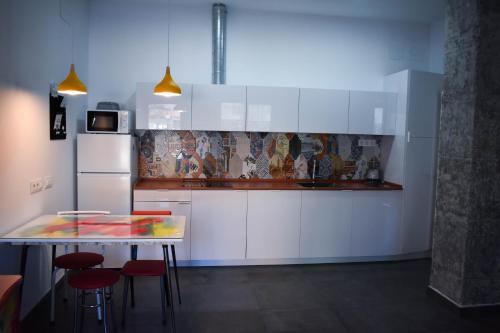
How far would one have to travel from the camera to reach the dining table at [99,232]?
2.48m

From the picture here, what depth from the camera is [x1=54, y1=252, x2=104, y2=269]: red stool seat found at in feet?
9.29

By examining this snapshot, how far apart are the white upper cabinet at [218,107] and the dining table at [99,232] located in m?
1.53

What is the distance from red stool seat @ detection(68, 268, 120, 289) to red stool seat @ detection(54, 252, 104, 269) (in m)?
0.25

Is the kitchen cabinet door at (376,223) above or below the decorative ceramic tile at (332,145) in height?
below

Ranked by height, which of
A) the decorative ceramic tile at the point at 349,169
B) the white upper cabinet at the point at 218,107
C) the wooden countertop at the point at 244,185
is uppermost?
the white upper cabinet at the point at 218,107

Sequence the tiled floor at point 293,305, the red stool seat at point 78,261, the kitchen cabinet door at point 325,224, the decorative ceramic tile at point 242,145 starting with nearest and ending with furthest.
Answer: the red stool seat at point 78,261
the tiled floor at point 293,305
the kitchen cabinet door at point 325,224
the decorative ceramic tile at point 242,145

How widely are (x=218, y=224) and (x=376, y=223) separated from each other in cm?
191

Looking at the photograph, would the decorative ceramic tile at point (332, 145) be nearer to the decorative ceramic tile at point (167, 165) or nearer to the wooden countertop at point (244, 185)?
the wooden countertop at point (244, 185)

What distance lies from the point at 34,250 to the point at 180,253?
1510 mm

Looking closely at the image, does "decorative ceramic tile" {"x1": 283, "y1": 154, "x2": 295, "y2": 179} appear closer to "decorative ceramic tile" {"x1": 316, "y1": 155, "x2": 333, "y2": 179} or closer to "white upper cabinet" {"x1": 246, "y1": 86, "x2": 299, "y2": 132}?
"decorative ceramic tile" {"x1": 316, "y1": 155, "x2": 333, "y2": 179}

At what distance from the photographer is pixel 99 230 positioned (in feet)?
8.83

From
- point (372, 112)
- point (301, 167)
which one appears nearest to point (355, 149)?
point (372, 112)

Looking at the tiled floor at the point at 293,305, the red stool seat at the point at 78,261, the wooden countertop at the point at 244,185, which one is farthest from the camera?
the wooden countertop at the point at 244,185

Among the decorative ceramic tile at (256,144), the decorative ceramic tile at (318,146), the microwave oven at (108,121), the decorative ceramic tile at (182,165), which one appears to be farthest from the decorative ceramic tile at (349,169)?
the microwave oven at (108,121)
